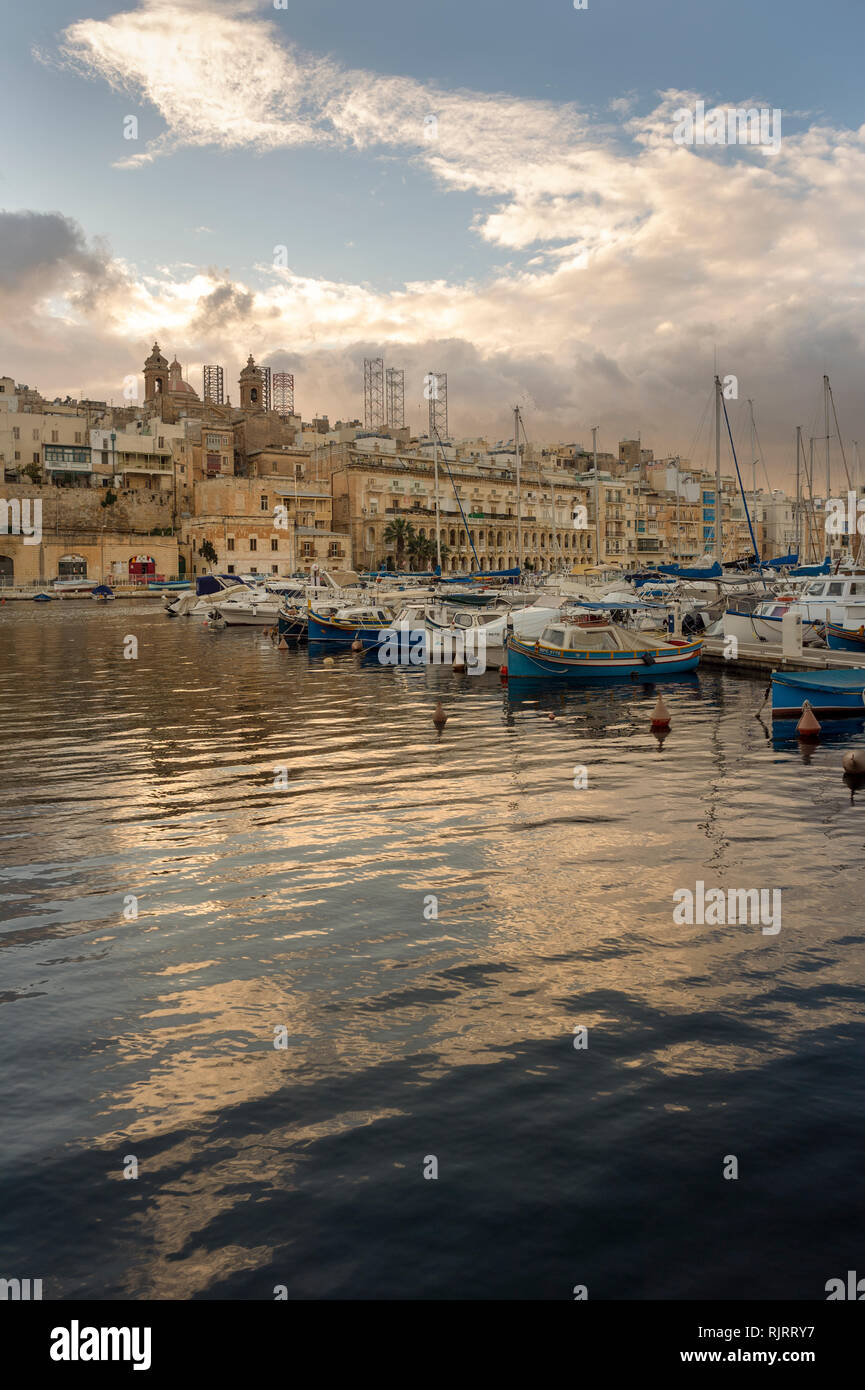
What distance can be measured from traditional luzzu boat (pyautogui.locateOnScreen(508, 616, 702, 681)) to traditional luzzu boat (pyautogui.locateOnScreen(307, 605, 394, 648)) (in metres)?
15.9

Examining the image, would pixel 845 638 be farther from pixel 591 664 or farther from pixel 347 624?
pixel 347 624

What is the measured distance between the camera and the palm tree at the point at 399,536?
374 feet

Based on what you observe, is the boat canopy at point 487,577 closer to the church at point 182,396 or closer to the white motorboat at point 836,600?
the white motorboat at point 836,600

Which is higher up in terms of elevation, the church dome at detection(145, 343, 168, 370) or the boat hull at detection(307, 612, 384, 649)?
the church dome at detection(145, 343, 168, 370)

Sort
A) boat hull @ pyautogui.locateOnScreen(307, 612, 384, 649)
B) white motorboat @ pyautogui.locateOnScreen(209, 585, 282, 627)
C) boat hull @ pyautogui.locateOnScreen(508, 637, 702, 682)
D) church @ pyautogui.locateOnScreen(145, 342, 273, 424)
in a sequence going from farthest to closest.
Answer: church @ pyautogui.locateOnScreen(145, 342, 273, 424)
white motorboat @ pyautogui.locateOnScreen(209, 585, 282, 627)
boat hull @ pyautogui.locateOnScreen(307, 612, 384, 649)
boat hull @ pyautogui.locateOnScreen(508, 637, 702, 682)

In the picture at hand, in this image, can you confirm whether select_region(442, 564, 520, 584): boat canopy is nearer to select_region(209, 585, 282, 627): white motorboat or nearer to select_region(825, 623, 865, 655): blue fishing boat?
select_region(209, 585, 282, 627): white motorboat

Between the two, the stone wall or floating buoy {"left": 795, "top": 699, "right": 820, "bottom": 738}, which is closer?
floating buoy {"left": 795, "top": 699, "right": 820, "bottom": 738}

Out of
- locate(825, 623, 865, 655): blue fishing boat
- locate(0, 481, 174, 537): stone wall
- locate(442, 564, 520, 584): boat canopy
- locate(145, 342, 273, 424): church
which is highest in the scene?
locate(145, 342, 273, 424): church

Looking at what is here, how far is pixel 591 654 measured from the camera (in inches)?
1282

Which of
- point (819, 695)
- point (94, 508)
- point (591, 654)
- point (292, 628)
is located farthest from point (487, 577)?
point (94, 508)

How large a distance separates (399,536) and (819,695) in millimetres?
92186

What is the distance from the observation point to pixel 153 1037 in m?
8.30

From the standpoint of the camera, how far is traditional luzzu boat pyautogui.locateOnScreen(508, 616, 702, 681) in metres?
32.2

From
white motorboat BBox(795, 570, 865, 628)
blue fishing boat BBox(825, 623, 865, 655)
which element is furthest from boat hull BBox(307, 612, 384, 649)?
blue fishing boat BBox(825, 623, 865, 655)
